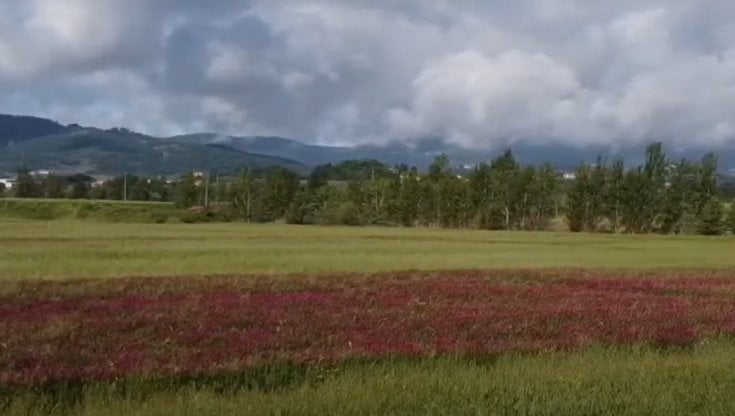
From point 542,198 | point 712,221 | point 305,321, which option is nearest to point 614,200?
point 542,198

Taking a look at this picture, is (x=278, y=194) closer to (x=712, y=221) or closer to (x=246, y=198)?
(x=246, y=198)

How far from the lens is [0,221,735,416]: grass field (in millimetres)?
9625

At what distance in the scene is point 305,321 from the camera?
16547 mm

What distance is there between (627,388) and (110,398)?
610cm

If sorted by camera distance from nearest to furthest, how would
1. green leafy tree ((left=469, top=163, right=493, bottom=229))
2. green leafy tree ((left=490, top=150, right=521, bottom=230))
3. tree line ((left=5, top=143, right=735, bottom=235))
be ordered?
tree line ((left=5, top=143, right=735, bottom=235)) → green leafy tree ((left=490, top=150, right=521, bottom=230)) → green leafy tree ((left=469, top=163, right=493, bottom=229))

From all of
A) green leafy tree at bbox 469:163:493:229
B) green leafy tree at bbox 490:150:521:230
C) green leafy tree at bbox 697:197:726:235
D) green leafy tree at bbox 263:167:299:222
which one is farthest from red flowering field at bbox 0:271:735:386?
green leafy tree at bbox 263:167:299:222

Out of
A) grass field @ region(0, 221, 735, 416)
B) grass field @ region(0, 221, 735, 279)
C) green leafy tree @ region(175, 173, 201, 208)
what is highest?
green leafy tree @ region(175, 173, 201, 208)

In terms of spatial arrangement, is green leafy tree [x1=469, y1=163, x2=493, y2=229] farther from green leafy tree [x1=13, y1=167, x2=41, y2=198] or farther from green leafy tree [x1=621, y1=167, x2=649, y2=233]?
green leafy tree [x1=13, y1=167, x2=41, y2=198]

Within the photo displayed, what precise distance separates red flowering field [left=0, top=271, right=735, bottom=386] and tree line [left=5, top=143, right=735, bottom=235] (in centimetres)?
9270

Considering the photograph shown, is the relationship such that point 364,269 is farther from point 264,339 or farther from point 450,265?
point 264,339

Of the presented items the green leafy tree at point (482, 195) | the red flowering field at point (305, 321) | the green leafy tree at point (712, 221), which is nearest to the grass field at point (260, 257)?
the red flowering field at point (305, 321)

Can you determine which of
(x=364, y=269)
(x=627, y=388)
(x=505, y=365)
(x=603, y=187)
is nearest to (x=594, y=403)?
(x=627, y=388)

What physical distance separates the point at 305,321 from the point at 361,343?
2773 mm

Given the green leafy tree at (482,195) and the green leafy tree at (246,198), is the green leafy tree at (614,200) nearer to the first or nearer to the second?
the green leafy tree at (482,195)
